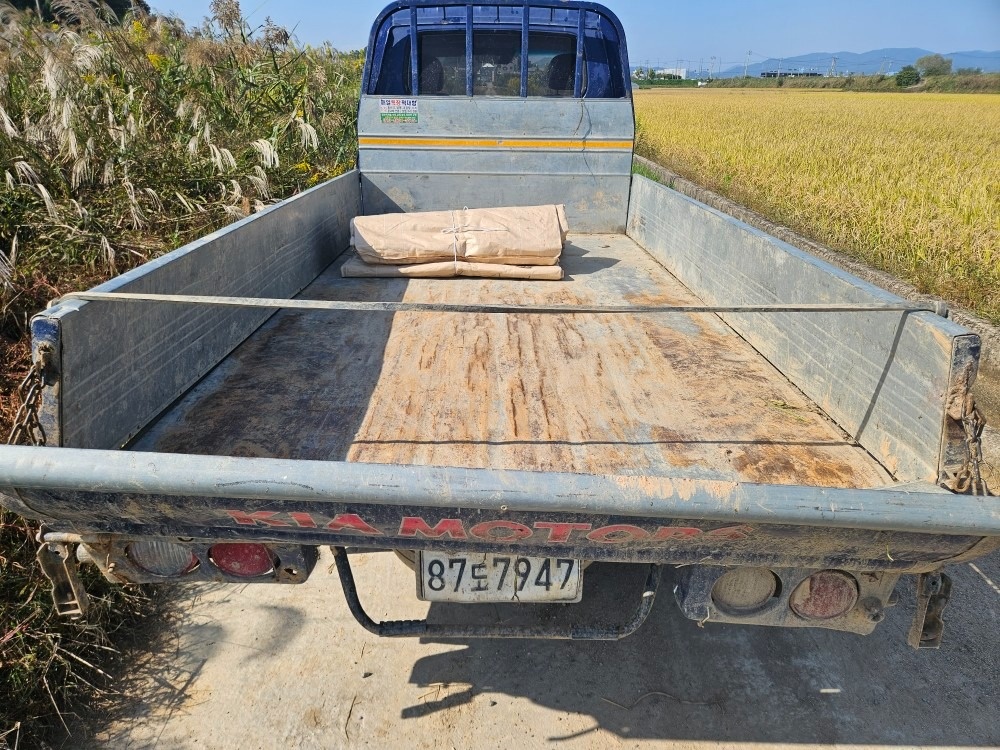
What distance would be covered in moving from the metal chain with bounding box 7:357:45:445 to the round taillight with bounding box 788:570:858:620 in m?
1.83

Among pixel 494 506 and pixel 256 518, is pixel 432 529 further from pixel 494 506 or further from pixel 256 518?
pixel 256 518

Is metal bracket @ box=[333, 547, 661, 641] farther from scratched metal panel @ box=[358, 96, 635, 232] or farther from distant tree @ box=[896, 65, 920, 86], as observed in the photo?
distant tree @ box=[896, 65, 920, 86]

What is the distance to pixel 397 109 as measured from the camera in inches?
180

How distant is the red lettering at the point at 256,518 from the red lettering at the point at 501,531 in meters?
0.42

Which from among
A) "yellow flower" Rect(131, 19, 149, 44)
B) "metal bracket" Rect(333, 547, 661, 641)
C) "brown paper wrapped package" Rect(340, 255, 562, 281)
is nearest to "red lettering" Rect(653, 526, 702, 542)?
"metal bracket" Rect(333, 547, 661, 641)

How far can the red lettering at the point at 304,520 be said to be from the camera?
56.4 inches

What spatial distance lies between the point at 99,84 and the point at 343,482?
5.00 m

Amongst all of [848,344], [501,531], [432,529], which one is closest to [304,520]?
[432,529]

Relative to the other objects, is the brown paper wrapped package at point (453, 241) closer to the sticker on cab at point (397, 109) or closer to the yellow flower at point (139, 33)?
the sticker on cab at point (397, 109)

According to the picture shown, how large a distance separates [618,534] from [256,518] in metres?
0.77

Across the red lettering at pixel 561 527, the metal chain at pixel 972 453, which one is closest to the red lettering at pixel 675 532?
the red lettering at pixel 561 527

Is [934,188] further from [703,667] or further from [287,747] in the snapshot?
[287,747]

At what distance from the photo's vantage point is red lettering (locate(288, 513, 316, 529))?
143 cm

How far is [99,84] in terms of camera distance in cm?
490
